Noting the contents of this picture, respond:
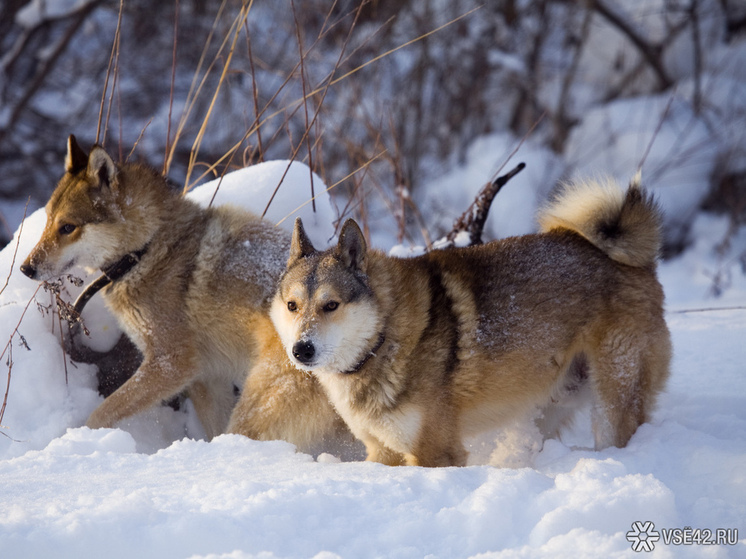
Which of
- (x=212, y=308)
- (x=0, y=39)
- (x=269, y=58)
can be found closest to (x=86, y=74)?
(x=0, y=39)

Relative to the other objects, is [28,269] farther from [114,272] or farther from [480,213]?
[480,213]

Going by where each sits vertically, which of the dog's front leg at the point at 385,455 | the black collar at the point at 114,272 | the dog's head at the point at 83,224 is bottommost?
the dog's front leg at the point at 385,455

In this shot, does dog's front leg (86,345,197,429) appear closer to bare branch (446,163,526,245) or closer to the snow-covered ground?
the snow-covered ground

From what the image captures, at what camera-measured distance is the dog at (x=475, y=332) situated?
110 inches

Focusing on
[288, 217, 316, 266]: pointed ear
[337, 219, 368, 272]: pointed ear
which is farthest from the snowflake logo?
[288, 217, 316, 266]: pointed ear

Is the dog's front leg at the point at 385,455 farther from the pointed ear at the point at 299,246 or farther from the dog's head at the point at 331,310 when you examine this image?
the pointed ear at the point at 299,246

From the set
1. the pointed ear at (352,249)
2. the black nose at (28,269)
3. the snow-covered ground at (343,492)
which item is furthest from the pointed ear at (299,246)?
the black nose at (28,269)

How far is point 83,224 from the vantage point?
11.2 feet

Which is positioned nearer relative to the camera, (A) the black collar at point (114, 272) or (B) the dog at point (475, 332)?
(B) the dog at point (475, 332)

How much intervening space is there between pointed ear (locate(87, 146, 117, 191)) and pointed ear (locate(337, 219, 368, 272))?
1.36 meters

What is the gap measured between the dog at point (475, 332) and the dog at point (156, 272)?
48 cm

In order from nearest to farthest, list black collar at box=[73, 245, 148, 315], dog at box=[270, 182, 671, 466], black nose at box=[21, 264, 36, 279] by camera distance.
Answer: dog at box=[270, 182, 671, 466] → black nose at box=[21, 264, 36, 279] → black collar at box=[73, 245, 148, 315]

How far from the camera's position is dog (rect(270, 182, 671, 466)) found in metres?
2.79

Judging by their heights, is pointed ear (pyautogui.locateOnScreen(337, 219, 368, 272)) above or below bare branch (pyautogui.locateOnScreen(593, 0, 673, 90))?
below
